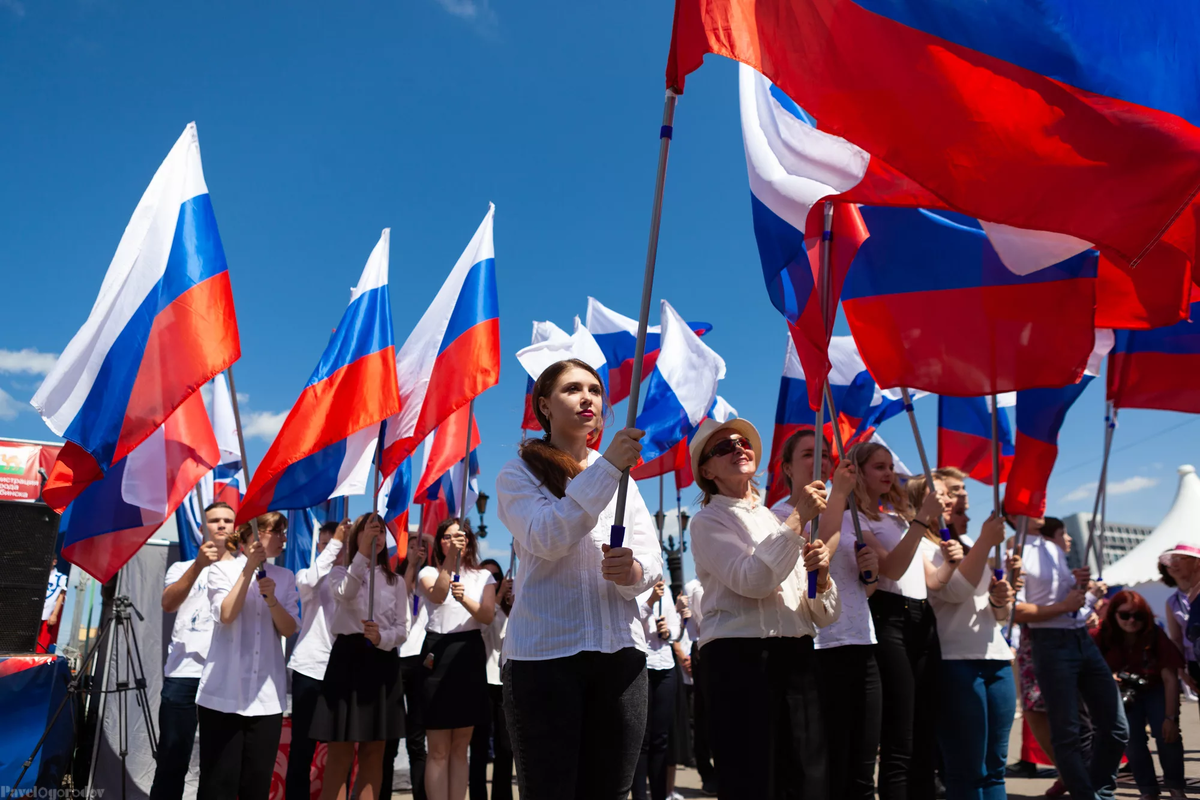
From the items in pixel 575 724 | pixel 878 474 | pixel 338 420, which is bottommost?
pixel 575 724

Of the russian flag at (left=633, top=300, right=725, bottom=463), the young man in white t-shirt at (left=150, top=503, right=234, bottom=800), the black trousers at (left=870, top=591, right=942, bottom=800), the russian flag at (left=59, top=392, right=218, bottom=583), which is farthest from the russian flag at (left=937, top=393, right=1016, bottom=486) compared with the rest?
the russian flag at (left=59, top=392, right=218, bottom=583)

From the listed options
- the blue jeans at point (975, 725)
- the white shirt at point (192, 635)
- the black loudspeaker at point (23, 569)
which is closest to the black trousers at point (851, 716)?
the blue jeans at point (975, 725)

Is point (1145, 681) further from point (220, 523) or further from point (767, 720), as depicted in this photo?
point (220, 523)

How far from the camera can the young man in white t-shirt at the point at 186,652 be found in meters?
5.45

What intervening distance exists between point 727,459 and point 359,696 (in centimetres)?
345

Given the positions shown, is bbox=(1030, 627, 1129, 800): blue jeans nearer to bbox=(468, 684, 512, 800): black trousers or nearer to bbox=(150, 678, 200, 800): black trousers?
bbox=(468, 684, 512, 800): black trousers

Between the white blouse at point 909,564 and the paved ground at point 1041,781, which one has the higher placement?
the white blouse at point 909,564

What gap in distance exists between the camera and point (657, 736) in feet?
22.7

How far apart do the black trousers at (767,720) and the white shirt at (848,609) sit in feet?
1.89

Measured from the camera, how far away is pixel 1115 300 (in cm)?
455

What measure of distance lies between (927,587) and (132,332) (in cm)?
493

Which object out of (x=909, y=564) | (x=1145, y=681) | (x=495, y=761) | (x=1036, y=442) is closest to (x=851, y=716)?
(x=909, y=564)

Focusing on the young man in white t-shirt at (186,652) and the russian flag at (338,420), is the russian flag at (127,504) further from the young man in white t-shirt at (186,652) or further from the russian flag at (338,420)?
the russian flag at (338,420)

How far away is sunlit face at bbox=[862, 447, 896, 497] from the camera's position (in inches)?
192
